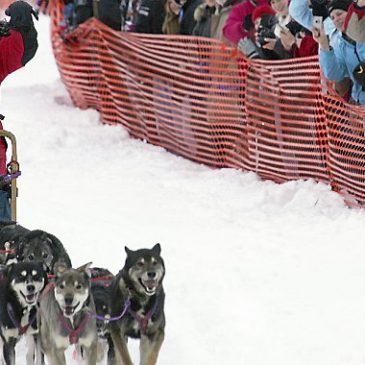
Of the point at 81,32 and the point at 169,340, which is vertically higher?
the point at 169,340

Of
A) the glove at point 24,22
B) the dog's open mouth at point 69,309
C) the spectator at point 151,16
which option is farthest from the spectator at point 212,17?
the dog's open mouth at point 69,309

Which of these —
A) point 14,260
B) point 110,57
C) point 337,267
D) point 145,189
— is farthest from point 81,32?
point 14,260

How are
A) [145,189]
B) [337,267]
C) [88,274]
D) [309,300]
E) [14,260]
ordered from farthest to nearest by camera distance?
[145,189] → [337,267] → [309,300] → [14,260] → [88,274]

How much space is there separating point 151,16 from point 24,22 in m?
4.91

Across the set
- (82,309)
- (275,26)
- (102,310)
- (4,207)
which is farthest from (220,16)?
(82,309)

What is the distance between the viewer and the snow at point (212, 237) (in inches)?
243

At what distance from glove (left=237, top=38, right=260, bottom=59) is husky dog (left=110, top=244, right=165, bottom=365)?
15.7ft

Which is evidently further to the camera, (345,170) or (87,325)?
(345,170)

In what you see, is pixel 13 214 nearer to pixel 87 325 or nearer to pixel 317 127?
pixel 87 325

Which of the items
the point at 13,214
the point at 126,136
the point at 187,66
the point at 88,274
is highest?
the point at 88,274

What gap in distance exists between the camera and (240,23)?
408 inches

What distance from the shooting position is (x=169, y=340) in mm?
6262

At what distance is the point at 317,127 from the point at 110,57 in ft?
12.5

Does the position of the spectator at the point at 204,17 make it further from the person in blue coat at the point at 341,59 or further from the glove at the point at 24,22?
the glove at the point at 24,22
